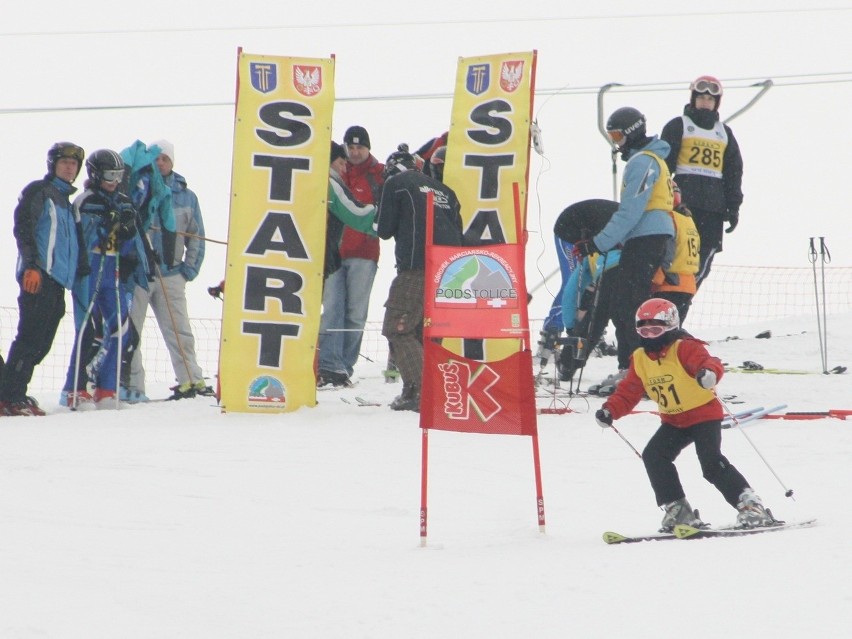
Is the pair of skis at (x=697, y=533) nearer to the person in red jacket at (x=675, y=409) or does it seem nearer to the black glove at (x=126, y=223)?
the person in red jacket at (x=675, y=409)

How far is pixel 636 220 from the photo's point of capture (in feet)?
31.2

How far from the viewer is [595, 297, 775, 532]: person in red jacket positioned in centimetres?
630

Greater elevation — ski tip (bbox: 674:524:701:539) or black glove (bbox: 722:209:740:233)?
black glove (bbox: 722:209:740:233)

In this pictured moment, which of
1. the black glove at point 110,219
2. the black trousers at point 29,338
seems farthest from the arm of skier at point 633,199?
Result: the black trousers at point 29,338

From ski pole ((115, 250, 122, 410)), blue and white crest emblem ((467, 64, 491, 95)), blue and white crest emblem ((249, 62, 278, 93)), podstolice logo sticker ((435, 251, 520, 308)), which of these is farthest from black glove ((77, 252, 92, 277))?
podstolice logo sticker ((435, 251, 520, 308))

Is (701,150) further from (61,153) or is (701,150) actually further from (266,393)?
(61,153)

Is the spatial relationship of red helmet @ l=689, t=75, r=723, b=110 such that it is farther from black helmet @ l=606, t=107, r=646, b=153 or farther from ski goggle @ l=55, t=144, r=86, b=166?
ski goggle @ l=55, t=144, r=86, b=166

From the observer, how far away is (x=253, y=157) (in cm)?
1001

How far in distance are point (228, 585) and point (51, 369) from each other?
10249mm

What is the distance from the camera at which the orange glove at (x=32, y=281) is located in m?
9.63

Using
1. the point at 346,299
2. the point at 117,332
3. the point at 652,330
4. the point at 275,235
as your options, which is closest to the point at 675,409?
the point at 652,330

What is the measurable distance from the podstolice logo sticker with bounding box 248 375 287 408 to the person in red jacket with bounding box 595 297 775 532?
3.82 metres

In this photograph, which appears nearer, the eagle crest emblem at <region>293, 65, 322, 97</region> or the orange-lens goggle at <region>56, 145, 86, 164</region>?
the orange-lens goggle at <region>56, 145, 86, 164</region>

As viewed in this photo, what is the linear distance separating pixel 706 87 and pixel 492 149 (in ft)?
5.61
